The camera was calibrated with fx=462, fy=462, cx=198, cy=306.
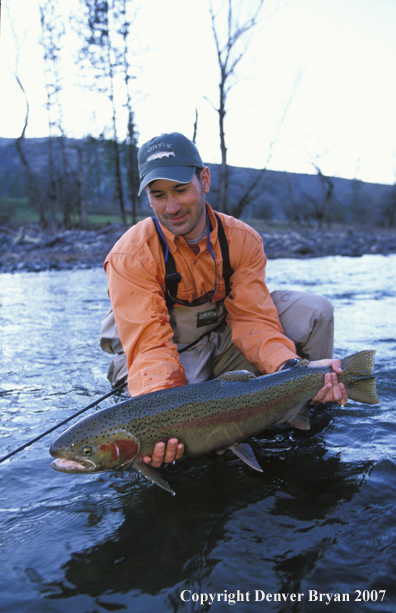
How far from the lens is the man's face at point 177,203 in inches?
107

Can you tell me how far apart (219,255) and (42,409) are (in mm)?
1652

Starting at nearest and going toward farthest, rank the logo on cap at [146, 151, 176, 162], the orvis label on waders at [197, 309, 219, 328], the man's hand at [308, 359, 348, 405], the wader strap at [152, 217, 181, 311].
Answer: the man's hand at [308, 359, 348, 405] → the logo on cap at [146, 151, 176, 162] → the wader strap at [152, 217, 181, 311] → the orvis label on waders at [197, 309, 219, 328]

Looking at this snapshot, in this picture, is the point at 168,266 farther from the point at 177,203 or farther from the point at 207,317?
the point at 207,317

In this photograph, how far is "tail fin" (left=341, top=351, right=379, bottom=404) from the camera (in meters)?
2.55

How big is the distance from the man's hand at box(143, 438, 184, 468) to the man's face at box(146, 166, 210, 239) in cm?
127

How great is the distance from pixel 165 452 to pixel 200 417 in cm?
23

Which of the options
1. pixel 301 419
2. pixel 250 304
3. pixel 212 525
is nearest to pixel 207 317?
pixel 250 304

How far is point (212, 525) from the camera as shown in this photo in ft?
6.65

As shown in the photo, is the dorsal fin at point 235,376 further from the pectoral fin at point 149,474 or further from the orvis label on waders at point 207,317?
the orvis label on waders at point 207,317

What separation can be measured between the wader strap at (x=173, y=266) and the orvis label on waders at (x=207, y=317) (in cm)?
19

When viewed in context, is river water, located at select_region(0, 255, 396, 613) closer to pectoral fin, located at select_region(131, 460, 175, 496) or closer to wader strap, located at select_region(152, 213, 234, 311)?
pectoral fin, located at select_region(131, 460, 175, 496)

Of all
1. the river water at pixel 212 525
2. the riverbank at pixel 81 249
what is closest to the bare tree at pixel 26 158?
the riverbank at pixel 81 249

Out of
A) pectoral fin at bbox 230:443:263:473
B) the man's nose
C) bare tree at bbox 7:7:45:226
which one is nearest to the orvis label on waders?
the man's nose

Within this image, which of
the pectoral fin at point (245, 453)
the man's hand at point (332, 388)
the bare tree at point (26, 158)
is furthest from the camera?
the bare tree at point (26, 158)
